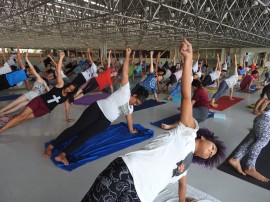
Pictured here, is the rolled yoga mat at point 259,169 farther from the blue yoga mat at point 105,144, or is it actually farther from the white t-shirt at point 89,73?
the white t-shirt at point 89,73

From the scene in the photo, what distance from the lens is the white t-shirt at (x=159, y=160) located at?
1324 mm

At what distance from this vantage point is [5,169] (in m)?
2.83

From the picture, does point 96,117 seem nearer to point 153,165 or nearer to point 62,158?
point 62,158

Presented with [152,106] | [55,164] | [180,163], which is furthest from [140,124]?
[180,163]

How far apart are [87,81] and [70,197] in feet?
14.7

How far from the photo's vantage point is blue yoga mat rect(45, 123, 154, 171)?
3.09m

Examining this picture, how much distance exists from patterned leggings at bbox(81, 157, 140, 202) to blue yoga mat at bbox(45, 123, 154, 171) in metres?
1.71

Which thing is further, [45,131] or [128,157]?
[45,131]

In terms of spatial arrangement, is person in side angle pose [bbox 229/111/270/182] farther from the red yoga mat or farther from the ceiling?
the ceiling

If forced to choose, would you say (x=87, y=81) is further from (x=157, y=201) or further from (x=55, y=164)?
(x=157, y=201)

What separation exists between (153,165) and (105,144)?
242 centimetres

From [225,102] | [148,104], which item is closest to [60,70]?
[148,104]

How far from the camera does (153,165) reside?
1337 mm

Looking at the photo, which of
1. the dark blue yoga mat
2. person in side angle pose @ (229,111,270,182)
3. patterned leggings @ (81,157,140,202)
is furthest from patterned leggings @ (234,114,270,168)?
the dark blue yoga mat
